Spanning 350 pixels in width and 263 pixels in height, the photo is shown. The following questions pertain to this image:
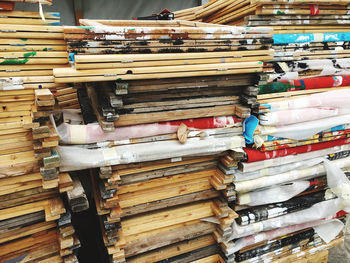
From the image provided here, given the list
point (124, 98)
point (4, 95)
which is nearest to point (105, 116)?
point (124, 98)

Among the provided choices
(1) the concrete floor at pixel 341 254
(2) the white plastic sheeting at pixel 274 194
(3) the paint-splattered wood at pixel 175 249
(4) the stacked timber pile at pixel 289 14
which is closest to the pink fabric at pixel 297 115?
(2) the white plastic sheeting at pixel 274 194

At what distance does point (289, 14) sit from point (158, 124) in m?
2.49

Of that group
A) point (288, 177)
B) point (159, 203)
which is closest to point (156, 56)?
point (159, 203)

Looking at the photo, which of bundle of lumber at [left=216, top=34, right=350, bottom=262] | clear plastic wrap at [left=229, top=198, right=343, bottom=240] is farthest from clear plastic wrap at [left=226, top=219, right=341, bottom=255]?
clear plastic wrap at [left=229, top=198, right=343, bottom=240]

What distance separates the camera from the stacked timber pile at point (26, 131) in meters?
2.56

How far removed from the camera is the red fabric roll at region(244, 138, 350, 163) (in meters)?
3.59

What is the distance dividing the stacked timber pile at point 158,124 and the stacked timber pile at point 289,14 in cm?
71

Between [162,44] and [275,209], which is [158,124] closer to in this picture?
[162,44]

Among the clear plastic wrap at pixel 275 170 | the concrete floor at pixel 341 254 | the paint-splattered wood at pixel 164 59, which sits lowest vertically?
the concrete floor at pixel 341 254

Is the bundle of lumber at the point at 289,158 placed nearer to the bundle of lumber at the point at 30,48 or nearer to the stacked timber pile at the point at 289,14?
the stacked timber pile at the point at 289,14

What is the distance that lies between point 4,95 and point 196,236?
9.90ft

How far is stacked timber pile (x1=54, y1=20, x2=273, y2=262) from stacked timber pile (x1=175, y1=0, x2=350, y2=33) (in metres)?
0.71

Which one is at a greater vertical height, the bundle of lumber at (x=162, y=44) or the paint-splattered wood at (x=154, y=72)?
the bundle of lumber at (x=162, y=44)

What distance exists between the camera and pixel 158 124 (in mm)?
Result: 3121
